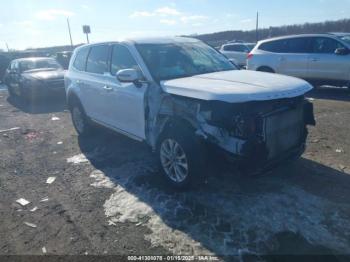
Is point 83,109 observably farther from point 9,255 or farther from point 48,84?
point 48,84

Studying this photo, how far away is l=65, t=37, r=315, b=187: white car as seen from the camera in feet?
11.5

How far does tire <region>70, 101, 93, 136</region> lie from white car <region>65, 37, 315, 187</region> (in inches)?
41.2

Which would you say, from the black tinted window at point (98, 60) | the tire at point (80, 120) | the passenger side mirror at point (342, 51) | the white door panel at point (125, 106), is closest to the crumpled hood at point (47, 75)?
the tire at point (80, 120)

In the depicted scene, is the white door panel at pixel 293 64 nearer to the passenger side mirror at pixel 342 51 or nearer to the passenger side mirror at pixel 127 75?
the passenger side mirror at pixel 342 51

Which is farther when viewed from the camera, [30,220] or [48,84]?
[48,84]

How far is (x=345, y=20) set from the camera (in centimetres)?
4816

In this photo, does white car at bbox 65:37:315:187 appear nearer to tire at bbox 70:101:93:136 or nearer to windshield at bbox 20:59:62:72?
tire at bbox 70:101:93:136

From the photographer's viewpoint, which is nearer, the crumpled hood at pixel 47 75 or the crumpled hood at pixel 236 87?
the crumpled hood at pixel 236 87

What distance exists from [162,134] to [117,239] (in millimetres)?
1435

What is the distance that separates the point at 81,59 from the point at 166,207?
12.6 ft

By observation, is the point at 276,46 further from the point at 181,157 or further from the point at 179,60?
the point at 181,157

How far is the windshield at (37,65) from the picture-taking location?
1314 cm

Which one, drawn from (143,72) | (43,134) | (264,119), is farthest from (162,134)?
(43,134)

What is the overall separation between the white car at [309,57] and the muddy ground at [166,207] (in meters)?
4.69
